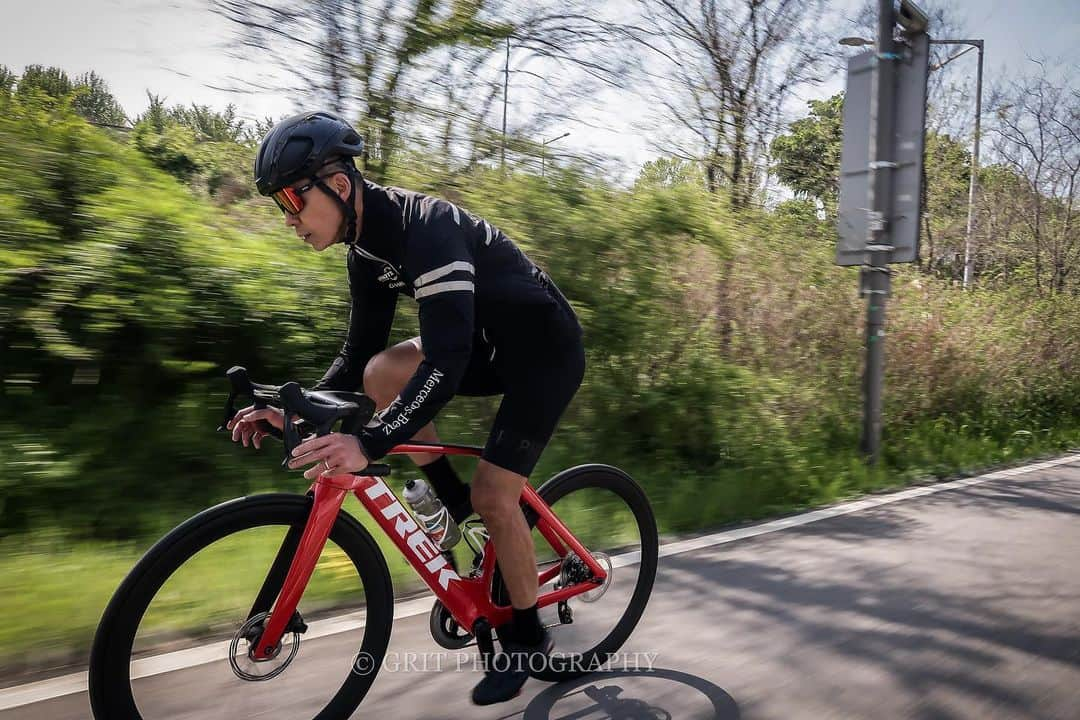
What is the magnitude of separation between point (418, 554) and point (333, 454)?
64cm

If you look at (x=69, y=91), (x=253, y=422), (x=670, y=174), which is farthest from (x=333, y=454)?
(x=670, y=174)

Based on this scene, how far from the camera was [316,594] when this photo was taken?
2.55m

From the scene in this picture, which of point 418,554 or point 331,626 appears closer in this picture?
point 418,554

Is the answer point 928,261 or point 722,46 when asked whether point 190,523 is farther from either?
point 928,261

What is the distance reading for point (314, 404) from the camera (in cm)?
212

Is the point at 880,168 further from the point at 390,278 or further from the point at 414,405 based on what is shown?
the point at 414,405

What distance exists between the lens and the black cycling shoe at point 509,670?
2.63m

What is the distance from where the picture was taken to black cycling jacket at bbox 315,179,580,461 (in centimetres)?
223

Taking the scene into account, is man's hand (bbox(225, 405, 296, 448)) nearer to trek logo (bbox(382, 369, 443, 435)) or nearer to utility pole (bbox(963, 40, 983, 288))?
trek logo (bbox(382, 369, 443, 435))

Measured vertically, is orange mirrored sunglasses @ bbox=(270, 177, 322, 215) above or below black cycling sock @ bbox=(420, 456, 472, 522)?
above

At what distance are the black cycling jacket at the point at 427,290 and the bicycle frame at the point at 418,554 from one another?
23 centimetres

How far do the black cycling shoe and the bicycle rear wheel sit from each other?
0.32 feet

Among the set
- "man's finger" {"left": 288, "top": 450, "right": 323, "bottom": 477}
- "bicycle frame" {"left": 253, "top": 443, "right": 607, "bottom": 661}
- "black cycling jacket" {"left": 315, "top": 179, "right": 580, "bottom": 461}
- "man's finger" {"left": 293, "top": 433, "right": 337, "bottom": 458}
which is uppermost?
"black cycling jacket" {"left": 315, "top": 179, "right": 580, "bottom": 461}

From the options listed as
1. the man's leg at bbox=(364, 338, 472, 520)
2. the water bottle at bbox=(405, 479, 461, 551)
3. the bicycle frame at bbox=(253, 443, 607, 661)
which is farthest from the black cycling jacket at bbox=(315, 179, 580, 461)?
the water bottle at bbox=(405, 479, 461, 551)
